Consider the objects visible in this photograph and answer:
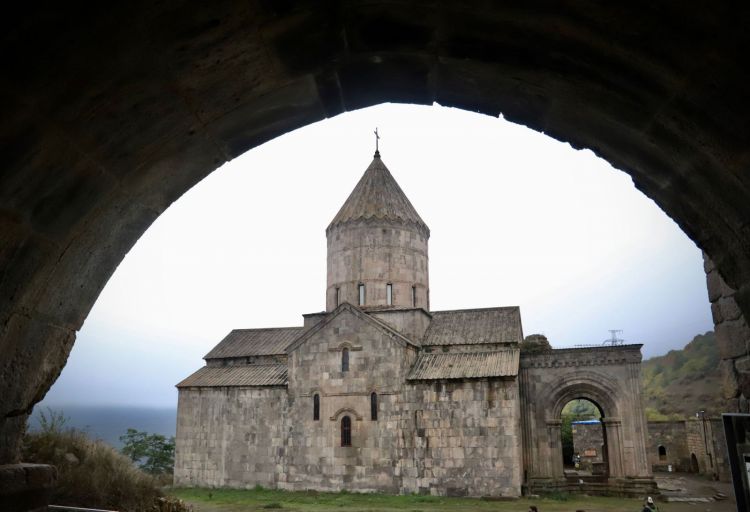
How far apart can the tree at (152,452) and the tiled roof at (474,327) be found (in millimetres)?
14476

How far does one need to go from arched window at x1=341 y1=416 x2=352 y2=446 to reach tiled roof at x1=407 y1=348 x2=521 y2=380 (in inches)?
92.5

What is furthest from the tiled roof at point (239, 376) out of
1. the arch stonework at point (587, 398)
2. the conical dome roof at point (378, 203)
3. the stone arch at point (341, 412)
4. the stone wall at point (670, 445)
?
the stone wall at point (670, 445)

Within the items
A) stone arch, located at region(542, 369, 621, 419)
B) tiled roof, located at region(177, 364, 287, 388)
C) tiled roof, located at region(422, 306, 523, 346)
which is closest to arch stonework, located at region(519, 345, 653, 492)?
stone arch, located at region(542, 369, 621, 419)

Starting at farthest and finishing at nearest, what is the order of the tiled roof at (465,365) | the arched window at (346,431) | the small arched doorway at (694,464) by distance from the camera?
the small arched doorway at (694,464) → the arched window at (346,431) → the tiled roof at (465,365)

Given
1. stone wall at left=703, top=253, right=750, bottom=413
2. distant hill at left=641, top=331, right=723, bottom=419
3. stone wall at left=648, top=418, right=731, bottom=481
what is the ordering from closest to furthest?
stone wall at left=703, top=253, right=750, bottom=413 < stone wall at left=648, top=418, right=731, bottom=481 < distant hill at left=641, top=331, right=723, bottom=419

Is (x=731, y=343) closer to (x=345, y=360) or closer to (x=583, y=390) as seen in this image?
(x=345, y=360)

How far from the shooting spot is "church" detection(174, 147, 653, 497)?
16.6 metres

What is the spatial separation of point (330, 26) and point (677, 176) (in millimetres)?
1708

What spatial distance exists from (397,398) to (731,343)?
586 inches

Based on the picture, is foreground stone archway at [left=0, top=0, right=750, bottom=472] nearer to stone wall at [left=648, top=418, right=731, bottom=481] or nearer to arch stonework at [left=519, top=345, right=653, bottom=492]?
arch stonework at [left=519, top=345, right=653, bottom=492]

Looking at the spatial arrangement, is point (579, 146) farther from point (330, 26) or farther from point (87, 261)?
point (87, 261)

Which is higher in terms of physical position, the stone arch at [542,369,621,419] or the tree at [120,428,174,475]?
the stone arch at [542,369,621,419]

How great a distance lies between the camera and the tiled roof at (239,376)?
19453 mm

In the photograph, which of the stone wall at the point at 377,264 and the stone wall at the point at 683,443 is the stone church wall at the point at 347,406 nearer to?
the stone wall at the point at 377,264
